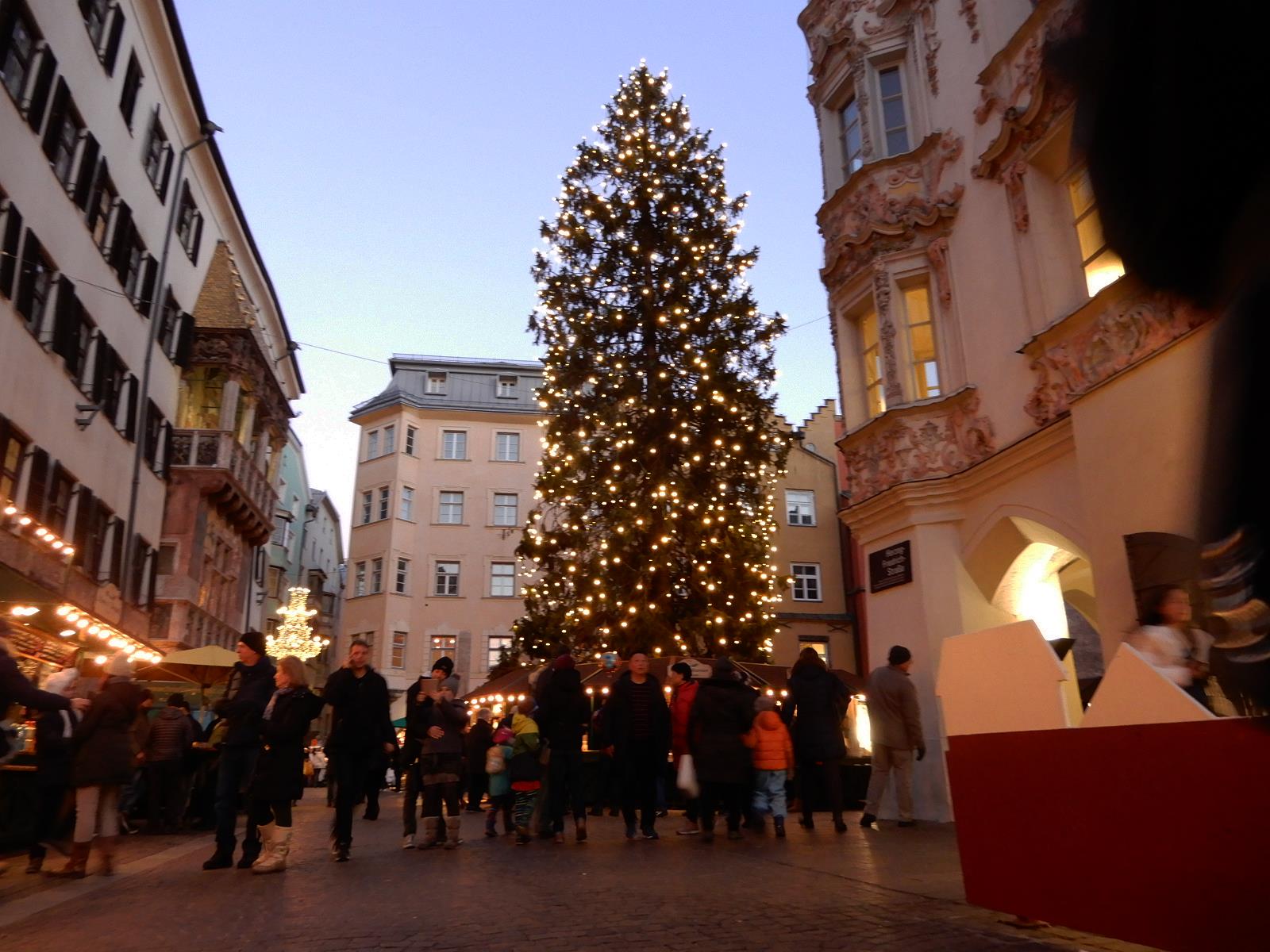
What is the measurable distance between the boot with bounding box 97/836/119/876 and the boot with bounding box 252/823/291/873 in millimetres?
1327

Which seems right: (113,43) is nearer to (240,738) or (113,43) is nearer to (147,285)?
(147,285)

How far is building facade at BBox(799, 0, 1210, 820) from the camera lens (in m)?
10.7

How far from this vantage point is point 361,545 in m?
53.6

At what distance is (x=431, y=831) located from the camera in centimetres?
1104

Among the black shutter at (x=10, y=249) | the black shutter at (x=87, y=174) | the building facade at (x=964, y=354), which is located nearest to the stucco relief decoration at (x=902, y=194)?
the building facade at (x=964, y=354)

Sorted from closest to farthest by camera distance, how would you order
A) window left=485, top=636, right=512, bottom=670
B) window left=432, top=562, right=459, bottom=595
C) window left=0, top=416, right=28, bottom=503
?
1. window left=0, top=416, right=28, bottom=503
2. window left=485, top=636, right=512, bottom=670
3. window left=432, top=562, right=459, bottom=595

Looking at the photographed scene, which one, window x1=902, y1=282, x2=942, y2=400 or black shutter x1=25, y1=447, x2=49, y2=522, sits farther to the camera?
black shutter x1=25, y1=447, x2=49, y2=522

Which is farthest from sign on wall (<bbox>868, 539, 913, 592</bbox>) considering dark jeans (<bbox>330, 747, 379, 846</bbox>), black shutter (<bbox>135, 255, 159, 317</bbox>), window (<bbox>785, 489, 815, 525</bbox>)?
window (<bbox>785, 489, 815, 525</bbox>)

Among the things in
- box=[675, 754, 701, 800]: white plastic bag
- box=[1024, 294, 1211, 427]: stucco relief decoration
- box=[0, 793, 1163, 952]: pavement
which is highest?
box=[1024, 294, 1211, 427]: stucco relief decoration

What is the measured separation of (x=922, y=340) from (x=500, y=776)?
8.58 m

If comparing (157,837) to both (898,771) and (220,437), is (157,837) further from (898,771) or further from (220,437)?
(220,437)

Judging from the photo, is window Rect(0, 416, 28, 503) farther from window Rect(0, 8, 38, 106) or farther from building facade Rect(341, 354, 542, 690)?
building facade Rect(341, 354, 542, 690)

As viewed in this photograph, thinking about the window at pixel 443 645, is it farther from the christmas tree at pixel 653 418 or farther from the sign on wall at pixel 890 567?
the sign on wall at pixel 890 567

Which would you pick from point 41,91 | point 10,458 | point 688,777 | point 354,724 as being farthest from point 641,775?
point 41,91
